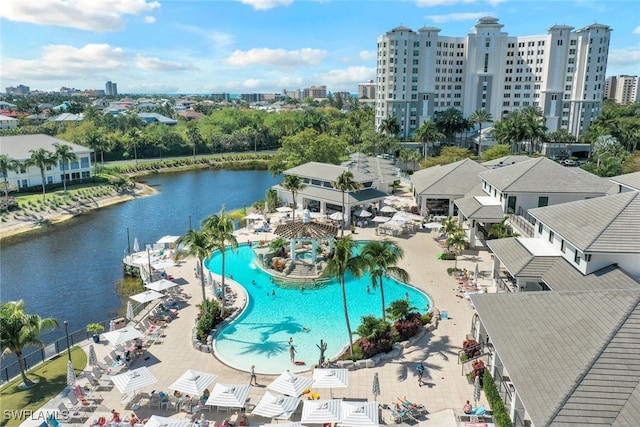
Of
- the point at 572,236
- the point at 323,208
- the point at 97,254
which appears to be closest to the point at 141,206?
the point at 97,254

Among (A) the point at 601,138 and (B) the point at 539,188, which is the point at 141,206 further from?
(A) the point at 601,138

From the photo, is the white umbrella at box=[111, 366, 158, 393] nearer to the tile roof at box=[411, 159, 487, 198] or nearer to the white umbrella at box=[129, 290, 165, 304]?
the white umbrella at box=[129, 290, 165, 304]

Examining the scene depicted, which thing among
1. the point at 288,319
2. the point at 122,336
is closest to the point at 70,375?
the point at 122,336

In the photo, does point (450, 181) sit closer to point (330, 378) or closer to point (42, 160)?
point (330, 378)

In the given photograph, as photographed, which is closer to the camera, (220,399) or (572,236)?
(220,399)

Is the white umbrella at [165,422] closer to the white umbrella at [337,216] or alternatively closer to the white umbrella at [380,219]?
the white umbrella at [337,216]

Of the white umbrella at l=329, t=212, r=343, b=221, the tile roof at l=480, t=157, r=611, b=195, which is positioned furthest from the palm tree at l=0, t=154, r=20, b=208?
the tile roof at l=480, t=157, r=611, b=195
